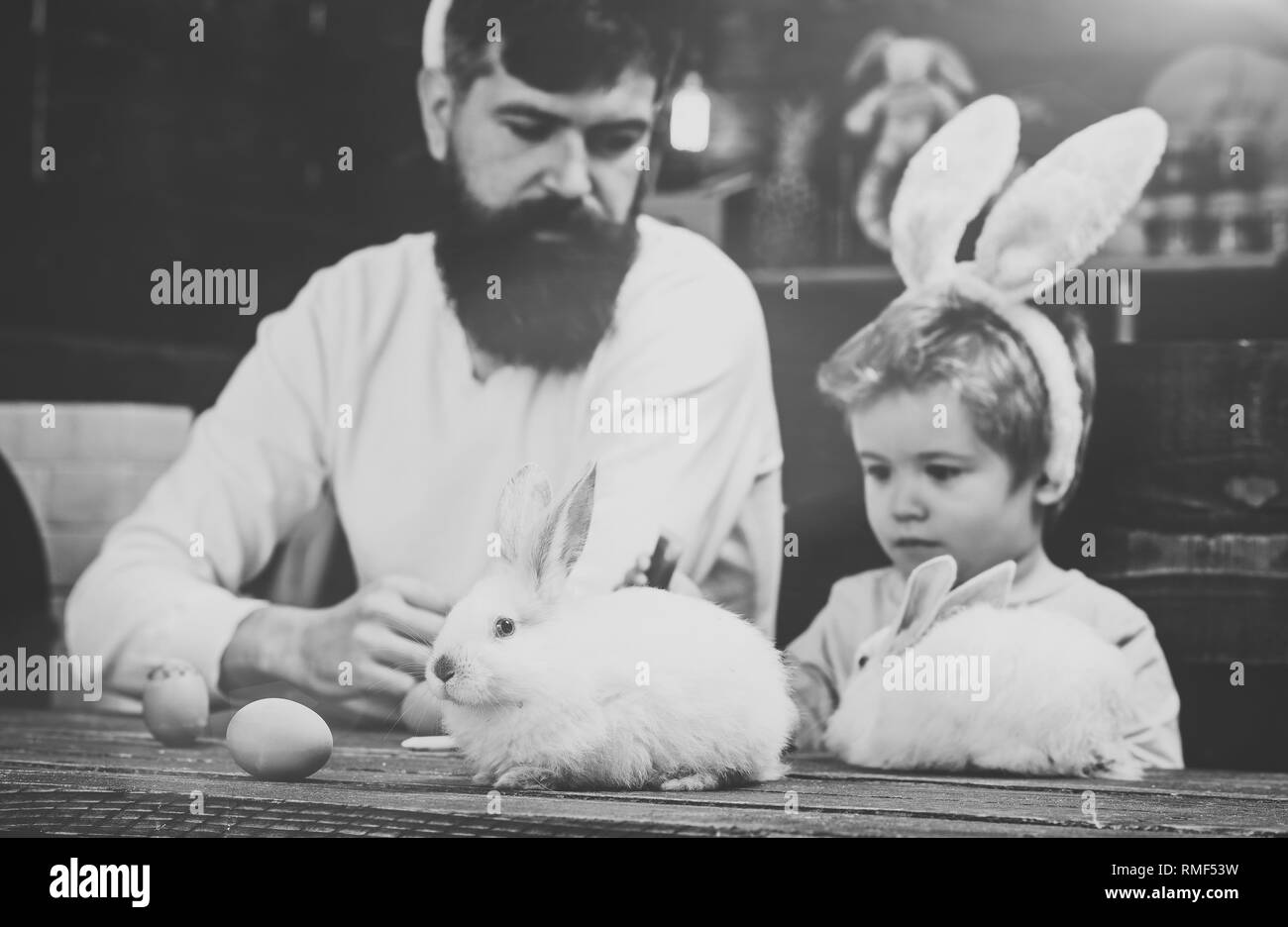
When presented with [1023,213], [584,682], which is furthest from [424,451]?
[1023,213]

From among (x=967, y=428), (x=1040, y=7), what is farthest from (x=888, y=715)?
(x=1040, y=7)

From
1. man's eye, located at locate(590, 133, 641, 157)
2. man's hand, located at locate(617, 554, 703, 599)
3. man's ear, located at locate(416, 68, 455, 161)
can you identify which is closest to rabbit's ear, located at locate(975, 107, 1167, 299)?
man's eye, located at locate(590, 133, 641, 157)

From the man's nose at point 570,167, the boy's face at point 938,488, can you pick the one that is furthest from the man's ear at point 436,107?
the boy's face at point 938,488

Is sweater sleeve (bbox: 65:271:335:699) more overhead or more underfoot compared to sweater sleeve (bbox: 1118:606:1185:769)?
more overhead

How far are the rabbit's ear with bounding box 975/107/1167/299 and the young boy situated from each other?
0.39 feet

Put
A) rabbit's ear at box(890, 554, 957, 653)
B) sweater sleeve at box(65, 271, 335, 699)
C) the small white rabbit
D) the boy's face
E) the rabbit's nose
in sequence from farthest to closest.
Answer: sweater sleeve at box(65, 271, 335, 699)
the boy's face
rabbit's ear at box(890, 554, 957, 653)
the small white rabbit
the rabbit's nose

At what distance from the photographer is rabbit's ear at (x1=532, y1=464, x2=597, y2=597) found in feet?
8.74

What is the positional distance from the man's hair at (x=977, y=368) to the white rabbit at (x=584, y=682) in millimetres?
744

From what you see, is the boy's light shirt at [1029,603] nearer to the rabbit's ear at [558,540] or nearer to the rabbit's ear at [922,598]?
the rabbit's ear at [922,598]

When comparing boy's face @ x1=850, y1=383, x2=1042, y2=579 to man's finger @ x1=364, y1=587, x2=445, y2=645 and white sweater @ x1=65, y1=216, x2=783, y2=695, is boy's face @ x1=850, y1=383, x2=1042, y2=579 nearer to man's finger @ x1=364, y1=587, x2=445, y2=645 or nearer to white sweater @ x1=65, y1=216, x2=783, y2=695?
white sweater @ x1=65, y1=216, x2=783, y2=695

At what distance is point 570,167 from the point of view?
3.21m
